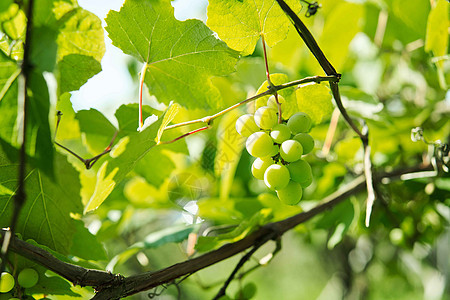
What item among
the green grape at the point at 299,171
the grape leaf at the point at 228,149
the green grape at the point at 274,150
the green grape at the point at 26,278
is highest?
the green grape at the point at 274,150

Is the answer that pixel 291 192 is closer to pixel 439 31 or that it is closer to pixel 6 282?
pixel 6 282

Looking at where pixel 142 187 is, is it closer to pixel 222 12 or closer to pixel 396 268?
pixel 222 12

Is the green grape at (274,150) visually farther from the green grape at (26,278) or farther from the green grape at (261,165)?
the green grape at (26,278)

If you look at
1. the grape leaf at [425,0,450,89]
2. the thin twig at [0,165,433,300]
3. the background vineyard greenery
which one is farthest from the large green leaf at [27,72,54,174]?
the grape leaf at [425,0,450,89]

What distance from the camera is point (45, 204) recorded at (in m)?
0.56

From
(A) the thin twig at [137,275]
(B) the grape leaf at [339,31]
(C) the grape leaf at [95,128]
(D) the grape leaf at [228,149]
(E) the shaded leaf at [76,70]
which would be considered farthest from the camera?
(B) the grape leaf at [339,31]

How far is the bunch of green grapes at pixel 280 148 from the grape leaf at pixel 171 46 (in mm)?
99

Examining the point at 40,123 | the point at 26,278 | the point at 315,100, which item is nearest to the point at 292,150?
the point at 315,100

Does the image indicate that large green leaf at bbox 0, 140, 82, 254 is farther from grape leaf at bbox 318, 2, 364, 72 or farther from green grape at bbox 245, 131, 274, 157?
grape leaf at bbox 318, 2, 364, 72

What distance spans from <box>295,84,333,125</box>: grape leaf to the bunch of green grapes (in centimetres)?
7

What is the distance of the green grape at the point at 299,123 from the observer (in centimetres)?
48

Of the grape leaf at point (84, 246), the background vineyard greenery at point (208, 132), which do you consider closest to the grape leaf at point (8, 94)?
the background vineyard greenery at point (208, 132)

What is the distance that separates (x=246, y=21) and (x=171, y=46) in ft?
0.36

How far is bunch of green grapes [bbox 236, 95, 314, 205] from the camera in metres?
0.46
